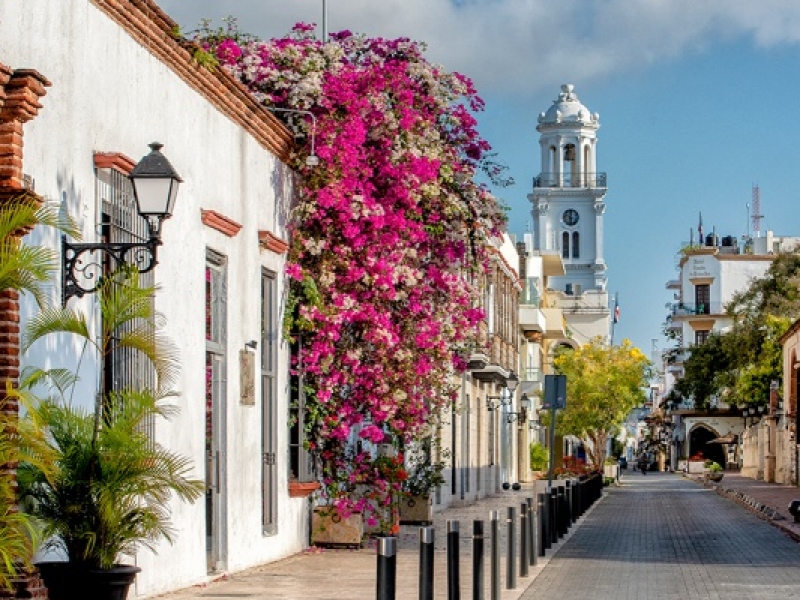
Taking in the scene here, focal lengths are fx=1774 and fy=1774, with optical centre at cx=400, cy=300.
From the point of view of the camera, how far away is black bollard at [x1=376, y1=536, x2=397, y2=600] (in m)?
9.88

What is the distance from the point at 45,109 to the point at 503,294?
39.7 meters

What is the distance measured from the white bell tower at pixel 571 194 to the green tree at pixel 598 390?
52955 millimetres

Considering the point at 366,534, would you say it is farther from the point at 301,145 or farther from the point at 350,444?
the point at 301,145

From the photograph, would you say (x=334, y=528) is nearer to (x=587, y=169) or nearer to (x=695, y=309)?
(x=695, y=309)

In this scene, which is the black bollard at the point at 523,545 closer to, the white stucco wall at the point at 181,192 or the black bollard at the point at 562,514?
the white stucco wall at the point at 181,192

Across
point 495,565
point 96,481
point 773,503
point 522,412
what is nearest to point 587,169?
point 522,412

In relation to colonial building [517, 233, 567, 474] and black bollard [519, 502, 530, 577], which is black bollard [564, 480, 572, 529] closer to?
black bollard [519, 502, 530, 577]

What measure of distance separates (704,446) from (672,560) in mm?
99264

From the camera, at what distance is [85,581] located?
975 centimetres

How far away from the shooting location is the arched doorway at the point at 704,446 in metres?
118

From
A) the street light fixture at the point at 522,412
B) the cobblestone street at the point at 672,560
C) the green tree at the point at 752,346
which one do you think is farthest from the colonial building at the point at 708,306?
the cobblestone street at the point at 672,560

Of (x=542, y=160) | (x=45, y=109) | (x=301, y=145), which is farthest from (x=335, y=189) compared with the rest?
(x=542, y=160)

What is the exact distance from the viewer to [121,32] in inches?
545

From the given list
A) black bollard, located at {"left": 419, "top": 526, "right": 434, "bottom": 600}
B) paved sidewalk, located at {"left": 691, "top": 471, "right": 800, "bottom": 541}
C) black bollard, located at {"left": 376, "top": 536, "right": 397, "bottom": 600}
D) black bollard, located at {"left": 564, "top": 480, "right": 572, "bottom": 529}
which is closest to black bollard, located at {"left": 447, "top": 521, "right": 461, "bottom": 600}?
black bollard, located at {"left": 419, "top": 526, "right": 434, "bottom": 600}
